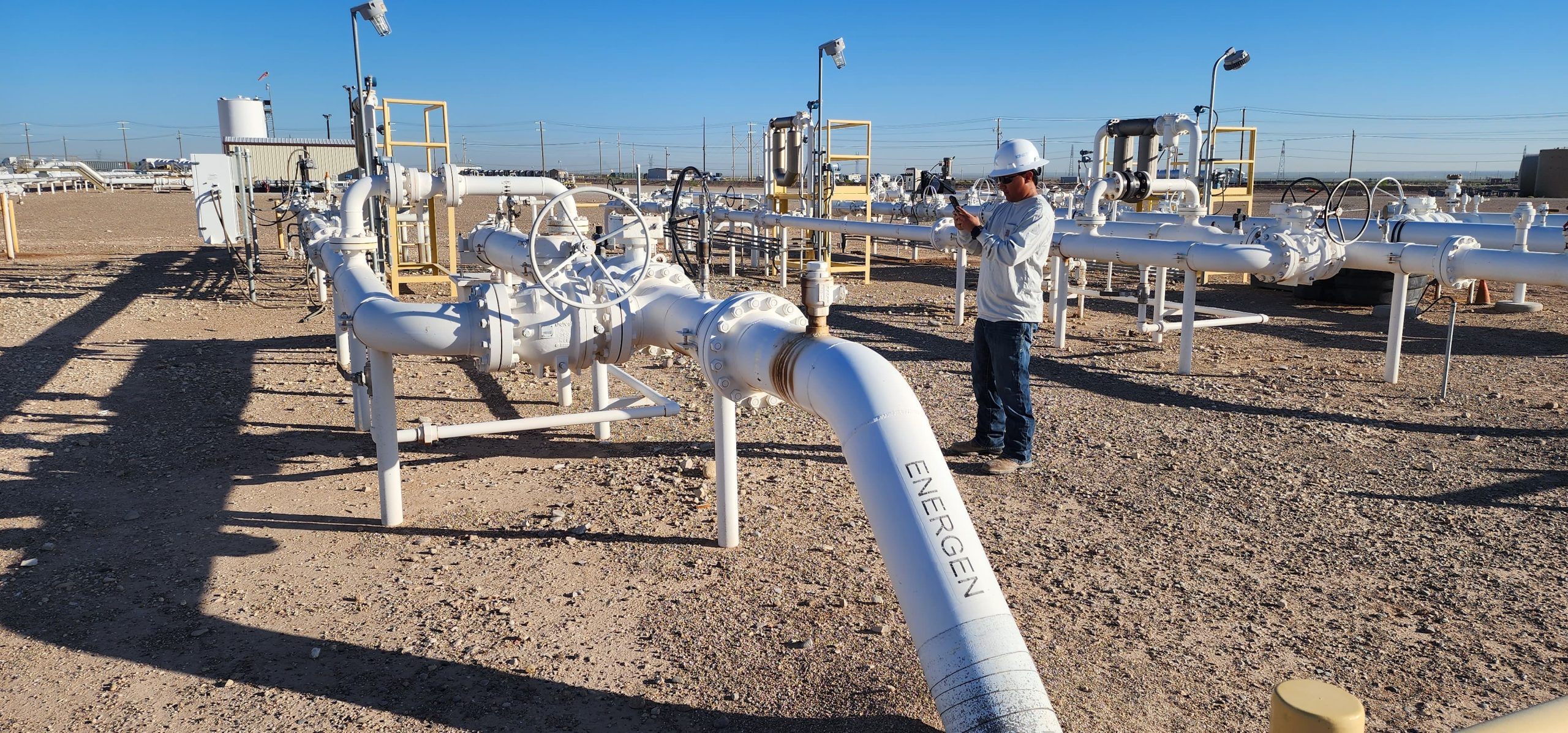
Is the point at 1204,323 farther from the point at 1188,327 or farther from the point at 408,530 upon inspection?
the point at 408,530

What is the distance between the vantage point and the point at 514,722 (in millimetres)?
2568

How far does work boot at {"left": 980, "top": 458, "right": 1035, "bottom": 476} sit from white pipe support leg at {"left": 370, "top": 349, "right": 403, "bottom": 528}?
2571mm

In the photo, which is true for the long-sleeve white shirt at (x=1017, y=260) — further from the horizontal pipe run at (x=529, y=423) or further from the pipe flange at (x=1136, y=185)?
the pipe flange at (x=1136, y=185)

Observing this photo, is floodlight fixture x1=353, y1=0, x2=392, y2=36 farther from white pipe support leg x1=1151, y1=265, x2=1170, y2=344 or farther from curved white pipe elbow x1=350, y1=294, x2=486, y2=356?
white pipe support leg x1=1151, y1=265, x2=1170, y2=344

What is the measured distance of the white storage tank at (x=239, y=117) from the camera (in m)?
14.7

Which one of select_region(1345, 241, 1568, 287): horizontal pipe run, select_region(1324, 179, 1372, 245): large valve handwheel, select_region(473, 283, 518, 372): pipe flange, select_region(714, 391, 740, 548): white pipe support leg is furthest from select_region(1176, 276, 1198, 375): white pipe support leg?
select_region(473, 283, 518, 372): pipe flange

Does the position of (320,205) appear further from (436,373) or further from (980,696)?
(980,696)

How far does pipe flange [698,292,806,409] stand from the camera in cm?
315

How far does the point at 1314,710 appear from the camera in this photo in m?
1.14

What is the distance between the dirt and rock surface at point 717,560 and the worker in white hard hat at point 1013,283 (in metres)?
0.27

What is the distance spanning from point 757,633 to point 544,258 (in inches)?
97.6

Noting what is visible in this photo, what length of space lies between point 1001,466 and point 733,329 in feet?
6.50

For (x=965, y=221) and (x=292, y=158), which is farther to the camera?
(x=292, y=158)

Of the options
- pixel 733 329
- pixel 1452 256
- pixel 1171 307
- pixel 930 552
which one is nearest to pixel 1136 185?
pixel 1171 307
